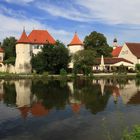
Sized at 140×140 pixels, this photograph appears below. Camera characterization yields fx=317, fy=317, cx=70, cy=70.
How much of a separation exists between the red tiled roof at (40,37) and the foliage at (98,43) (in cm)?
944

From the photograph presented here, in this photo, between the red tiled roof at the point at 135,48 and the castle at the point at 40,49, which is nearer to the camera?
the castle at the point at 40,49

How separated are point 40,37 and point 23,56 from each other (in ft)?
24.2

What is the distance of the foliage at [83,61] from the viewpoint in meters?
51.6

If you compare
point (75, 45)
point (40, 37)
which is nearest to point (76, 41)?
A: point (75, 45)

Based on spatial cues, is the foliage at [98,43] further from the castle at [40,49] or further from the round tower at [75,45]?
the round tower at [75,45]

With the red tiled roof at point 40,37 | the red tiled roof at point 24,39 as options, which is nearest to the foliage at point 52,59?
the red tiled roof at point 24,39

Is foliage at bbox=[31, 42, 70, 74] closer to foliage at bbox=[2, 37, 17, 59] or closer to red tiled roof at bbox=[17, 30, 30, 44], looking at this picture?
red tiled roof at bbox=[17, 30, 30, 44]

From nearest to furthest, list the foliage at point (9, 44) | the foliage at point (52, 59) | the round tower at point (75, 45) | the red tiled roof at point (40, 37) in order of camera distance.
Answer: the foliage at point (52, 59), the round tower at point (75, 45), the red tiled roof at point (40, 37), the foliage at point (9, 44)

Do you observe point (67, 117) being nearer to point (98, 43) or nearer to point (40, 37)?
point (40, 37)

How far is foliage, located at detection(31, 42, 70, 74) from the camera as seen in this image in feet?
178

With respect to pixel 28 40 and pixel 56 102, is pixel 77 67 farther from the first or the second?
pixel 56 102

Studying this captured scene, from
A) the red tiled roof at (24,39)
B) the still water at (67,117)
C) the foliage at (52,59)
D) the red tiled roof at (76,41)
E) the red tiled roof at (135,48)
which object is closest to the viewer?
the still water at (67,117)

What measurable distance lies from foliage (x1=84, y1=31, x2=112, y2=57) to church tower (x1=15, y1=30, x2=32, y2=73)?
15.9 meters

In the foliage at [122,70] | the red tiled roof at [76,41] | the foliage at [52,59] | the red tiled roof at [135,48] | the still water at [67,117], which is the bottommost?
the still water at [67,117]
